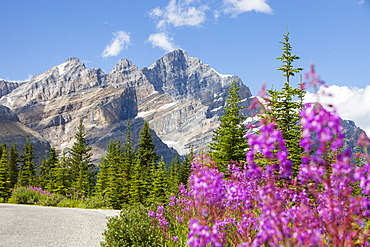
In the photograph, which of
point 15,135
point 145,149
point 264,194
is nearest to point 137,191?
point 145,149

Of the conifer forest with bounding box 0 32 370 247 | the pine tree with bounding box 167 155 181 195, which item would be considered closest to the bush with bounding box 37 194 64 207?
the conifer forest with bounding box 0 32 370 247

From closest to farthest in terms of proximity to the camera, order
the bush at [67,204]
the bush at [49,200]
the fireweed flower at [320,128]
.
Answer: the fireweed flower at [320,128], the bush at [49,200], the bush at [67,204]

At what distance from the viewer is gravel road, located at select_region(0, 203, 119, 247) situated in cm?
945

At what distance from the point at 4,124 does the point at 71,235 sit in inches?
7151

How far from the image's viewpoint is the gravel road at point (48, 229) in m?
9.45

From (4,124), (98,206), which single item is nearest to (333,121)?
(98,206)

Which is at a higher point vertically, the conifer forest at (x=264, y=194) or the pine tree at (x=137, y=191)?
the pine tree at (x=137, y=191)

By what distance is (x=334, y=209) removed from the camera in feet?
9.30

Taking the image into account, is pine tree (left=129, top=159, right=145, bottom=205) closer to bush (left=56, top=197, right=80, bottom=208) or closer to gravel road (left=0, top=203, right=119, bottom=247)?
bush (left=56, top=197, right=80, bottom=208)

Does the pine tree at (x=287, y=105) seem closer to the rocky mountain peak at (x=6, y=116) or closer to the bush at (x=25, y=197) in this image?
the bush at (x=25, y=197)

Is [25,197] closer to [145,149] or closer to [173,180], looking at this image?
[173,180]

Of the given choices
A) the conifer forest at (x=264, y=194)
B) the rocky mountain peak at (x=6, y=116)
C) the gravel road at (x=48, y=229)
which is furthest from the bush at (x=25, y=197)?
the rocky mountain peak at (x=6, y=116)

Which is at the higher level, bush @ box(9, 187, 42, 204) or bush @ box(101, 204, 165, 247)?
bush @ box(9, 187, 42, 204)

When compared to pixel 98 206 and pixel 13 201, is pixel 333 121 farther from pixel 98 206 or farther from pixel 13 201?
pixel 13 201
